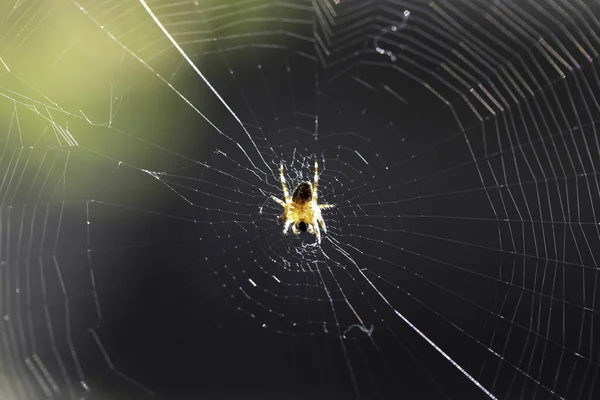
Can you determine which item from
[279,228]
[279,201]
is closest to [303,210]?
[279,201]

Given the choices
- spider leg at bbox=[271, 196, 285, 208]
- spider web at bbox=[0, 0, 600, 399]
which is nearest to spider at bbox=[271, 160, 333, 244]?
spider leg at bbox=[271, 196, 285, 208]

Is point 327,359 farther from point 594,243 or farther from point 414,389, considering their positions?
point 594,243

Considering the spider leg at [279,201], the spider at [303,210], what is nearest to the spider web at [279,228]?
the spider leg at [279,201]

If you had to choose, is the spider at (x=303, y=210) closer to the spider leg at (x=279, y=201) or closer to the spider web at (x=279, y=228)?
→ the spider leg at (x=279, y=201)

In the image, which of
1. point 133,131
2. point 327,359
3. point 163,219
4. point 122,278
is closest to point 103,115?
point 133,131

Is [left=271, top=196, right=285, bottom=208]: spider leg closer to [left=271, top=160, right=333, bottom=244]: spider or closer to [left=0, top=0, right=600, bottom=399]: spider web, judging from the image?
[left=271, top=160, right=333, bottom=244]: spider

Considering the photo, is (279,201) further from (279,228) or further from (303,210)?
(279,228)
